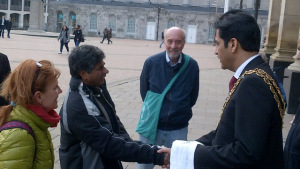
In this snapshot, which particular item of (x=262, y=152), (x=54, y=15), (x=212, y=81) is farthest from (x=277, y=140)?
(x=54, y=15)

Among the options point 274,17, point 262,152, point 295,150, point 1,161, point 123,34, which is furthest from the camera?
point 123,34

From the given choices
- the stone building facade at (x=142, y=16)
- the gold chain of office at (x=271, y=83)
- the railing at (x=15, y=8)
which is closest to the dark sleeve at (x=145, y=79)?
the gold chain of office at (x=271, y=83)

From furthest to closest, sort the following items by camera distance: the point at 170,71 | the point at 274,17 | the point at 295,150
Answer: the point at 274,17 → the point at 170,71 → the point at 295,150

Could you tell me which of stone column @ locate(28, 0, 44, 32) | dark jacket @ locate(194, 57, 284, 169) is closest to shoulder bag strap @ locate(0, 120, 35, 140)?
dark jacket @ locate(194, 57, 284, 169)

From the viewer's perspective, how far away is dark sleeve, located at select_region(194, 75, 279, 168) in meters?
1.98

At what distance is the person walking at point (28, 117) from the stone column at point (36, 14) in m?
43.0

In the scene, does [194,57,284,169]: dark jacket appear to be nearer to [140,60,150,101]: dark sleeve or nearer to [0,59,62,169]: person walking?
[0,59,62,169]: person walking

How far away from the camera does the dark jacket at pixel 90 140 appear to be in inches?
104

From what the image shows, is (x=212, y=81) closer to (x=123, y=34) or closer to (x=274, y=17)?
(x=274, y=17)

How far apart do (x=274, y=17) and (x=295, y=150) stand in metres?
13.5

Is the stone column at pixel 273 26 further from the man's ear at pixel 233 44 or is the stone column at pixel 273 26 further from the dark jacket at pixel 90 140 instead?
the man's ear at pixel 233 44

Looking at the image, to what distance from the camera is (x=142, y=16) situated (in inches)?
2751

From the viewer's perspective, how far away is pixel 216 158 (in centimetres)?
206

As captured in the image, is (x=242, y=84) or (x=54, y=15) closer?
(x=242, y=84)
